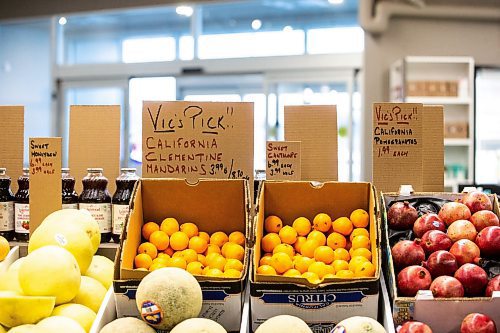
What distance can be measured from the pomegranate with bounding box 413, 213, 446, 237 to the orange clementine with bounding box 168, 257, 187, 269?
27.0 inches

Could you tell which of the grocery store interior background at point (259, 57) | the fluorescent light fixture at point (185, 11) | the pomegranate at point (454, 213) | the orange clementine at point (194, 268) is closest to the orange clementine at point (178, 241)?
the orange clementine at point (194, 268)

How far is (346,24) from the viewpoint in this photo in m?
6.78

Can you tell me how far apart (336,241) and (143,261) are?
572 millimetres

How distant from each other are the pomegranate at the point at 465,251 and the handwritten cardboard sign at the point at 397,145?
498mm

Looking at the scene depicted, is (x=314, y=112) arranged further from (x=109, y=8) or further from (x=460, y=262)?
(x=109, y=8)

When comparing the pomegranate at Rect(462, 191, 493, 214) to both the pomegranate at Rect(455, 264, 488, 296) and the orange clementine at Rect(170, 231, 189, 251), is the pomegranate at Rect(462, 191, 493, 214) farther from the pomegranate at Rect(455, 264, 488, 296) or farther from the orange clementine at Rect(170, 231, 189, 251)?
the orange clementine at Rect(170, 231, 189, 251)

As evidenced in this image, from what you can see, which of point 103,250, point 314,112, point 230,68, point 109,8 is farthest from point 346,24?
point 103,250

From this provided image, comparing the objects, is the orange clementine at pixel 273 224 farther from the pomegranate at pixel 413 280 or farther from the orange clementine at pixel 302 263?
the pomegranate at pixel 413 280

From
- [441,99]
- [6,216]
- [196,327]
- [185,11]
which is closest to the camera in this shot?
[196,327]

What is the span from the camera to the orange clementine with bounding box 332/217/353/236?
176 cm

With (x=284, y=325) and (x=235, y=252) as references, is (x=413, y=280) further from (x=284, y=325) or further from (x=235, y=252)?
(x=235, y=252)

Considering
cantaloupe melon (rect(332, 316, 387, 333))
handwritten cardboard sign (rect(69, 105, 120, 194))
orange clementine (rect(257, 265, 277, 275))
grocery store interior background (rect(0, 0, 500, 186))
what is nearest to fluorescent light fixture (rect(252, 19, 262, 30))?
grocery store interior background (rect(0, 0, 500, 186))

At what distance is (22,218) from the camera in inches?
81.0

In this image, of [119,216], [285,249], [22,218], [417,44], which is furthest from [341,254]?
[417,44]
